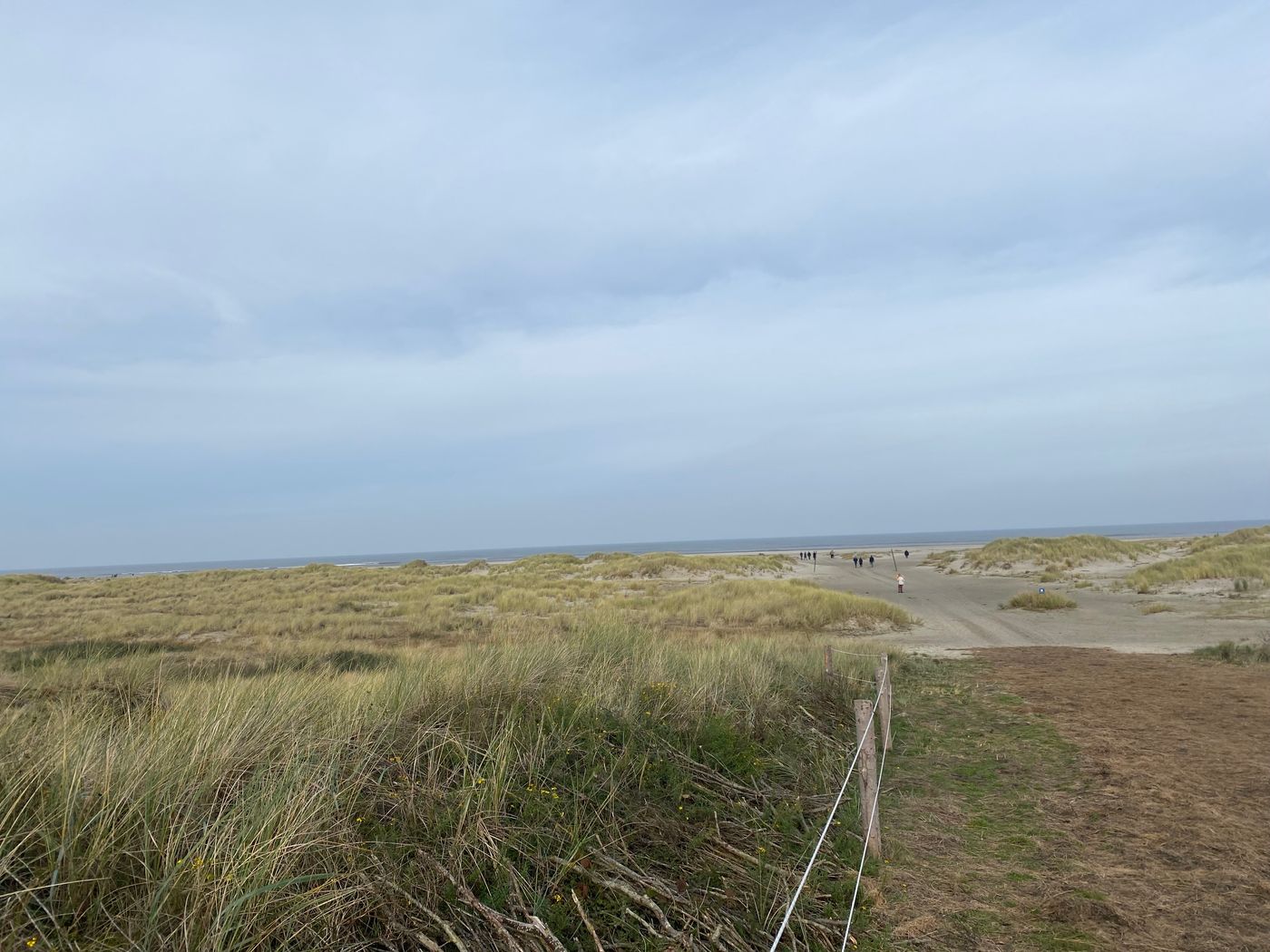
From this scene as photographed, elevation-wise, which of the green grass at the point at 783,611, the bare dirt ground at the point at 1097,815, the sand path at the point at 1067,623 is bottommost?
the sand path at the point at 1067,623

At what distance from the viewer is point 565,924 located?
4.02 m

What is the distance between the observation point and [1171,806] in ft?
22.6

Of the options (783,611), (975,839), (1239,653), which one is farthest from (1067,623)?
(975,839)

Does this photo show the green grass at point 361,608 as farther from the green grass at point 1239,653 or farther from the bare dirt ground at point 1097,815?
the bare dirt ground at point 1097,815

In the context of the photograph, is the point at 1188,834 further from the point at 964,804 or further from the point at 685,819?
the point at 685,819

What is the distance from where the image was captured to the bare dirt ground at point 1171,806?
15.8ft

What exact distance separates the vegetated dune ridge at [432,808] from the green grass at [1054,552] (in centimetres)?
4469

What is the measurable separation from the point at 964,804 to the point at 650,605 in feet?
67.6

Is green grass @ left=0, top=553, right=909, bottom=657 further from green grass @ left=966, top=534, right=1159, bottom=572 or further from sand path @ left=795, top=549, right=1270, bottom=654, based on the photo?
green grass @ left=966, top=534, right=1159, bottom=572

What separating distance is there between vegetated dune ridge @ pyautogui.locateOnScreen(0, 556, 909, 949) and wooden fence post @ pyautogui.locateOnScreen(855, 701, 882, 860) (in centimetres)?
23

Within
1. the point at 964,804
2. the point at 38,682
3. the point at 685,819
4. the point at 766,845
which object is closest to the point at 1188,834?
the point at 964,804

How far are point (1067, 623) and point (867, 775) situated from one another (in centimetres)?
2192

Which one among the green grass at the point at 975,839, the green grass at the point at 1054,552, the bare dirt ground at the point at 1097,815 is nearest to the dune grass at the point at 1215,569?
the green grass at the point at 1054,552

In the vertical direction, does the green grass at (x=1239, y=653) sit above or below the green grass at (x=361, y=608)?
below
